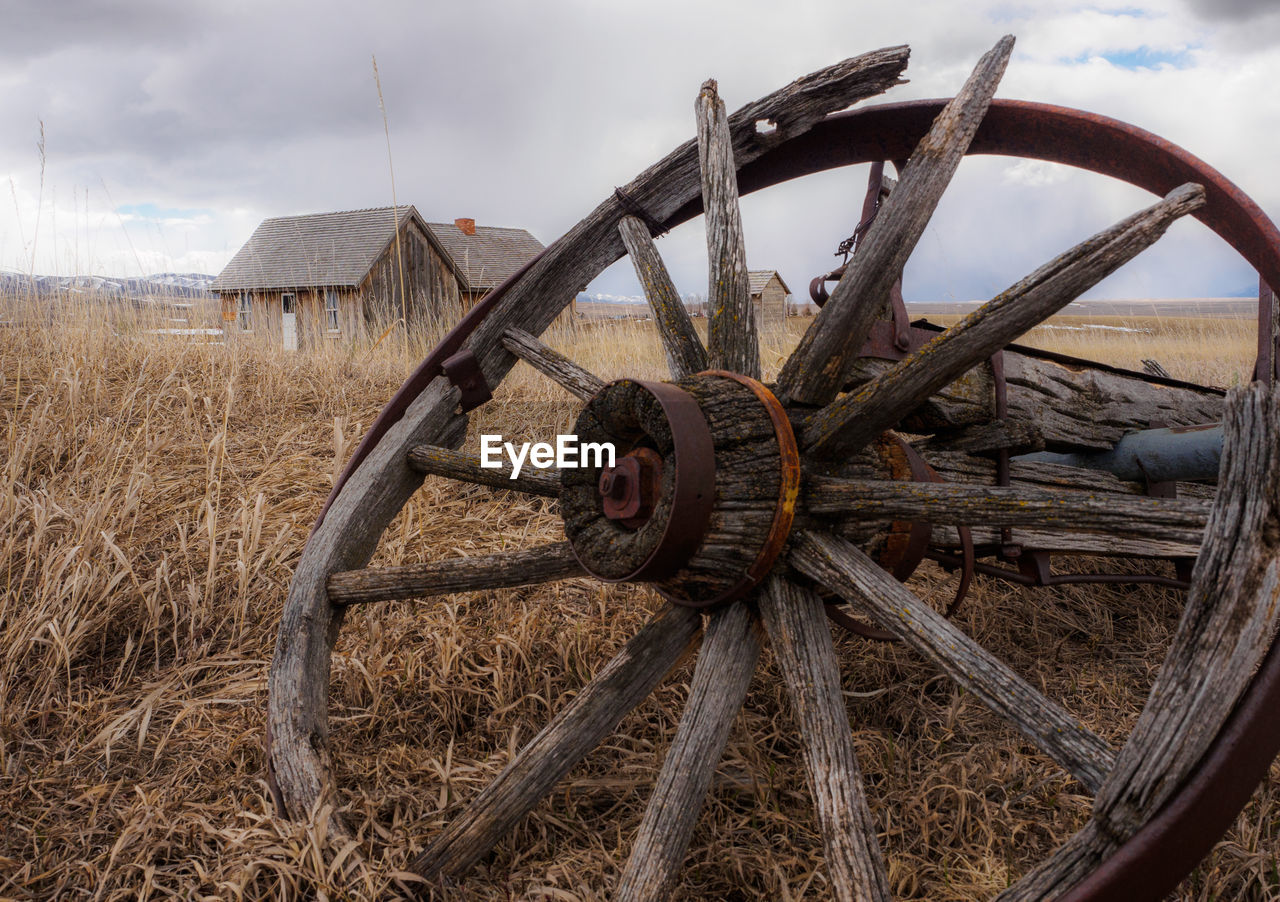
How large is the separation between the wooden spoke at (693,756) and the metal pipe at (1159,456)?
4.05 feet

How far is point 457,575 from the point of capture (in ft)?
6.02

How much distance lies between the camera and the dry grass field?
1.70m

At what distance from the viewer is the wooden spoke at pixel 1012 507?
117 cm

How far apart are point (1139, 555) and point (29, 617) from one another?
3.01 metres

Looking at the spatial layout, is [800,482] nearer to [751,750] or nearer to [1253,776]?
[1253,776]

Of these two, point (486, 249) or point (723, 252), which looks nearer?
point (723, 252)

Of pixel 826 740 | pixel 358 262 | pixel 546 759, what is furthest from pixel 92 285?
pixel 358 262

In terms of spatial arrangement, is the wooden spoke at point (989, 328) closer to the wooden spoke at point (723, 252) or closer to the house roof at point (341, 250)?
the wooden spoke at point (723, 252)

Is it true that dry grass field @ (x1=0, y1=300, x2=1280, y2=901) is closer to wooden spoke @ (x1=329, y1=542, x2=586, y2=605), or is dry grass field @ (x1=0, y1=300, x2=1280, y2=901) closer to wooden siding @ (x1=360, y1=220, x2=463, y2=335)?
wooden spoke @ (x1=329, y1=542, x2=586, y2=605)

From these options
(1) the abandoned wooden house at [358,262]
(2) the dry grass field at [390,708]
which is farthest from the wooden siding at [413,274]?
(2) the dry grass field at [390,708]

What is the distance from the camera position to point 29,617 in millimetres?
2369

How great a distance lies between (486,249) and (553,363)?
64.6 feet

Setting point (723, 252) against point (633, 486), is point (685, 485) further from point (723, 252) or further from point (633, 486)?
point (723, 252)

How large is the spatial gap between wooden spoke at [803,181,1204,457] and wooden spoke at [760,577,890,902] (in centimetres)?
29
